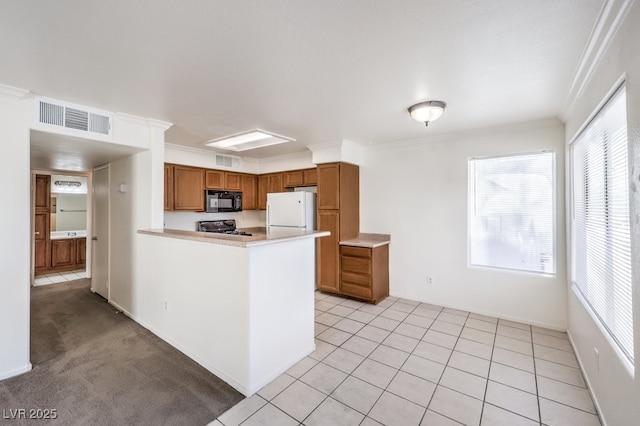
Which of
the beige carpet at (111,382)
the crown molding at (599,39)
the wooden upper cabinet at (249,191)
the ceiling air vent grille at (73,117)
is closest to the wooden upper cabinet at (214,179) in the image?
the wooden upper cabinet at (249,191)

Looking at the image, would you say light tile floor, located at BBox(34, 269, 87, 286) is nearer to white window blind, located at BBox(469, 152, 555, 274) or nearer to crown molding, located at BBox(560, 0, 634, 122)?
white window blind, located at BBox(469, 152, 555, 274)

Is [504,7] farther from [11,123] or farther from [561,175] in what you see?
[11,123]

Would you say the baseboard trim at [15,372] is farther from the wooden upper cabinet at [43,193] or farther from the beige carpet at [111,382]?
the wooden upper cabinet at [43,193]

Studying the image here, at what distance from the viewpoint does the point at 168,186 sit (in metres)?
4.34

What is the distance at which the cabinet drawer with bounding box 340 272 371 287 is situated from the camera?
410cm

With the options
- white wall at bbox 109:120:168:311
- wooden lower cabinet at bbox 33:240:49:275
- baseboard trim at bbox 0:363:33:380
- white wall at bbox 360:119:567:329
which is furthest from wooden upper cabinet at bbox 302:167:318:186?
wooden lower cabinet at bbox 33:240:49:275

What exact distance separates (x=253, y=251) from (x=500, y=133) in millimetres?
3342

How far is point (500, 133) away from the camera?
3498mm

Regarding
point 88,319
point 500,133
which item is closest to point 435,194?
point 500,133

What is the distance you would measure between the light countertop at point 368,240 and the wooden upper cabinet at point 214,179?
246cm

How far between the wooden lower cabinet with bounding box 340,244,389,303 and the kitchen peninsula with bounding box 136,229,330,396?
1.53 m

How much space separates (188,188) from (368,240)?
306cm

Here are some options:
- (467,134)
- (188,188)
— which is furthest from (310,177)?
(467,134)

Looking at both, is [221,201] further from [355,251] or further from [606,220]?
[606,220]
